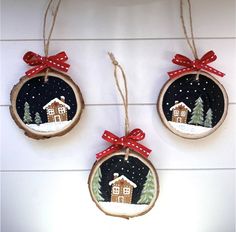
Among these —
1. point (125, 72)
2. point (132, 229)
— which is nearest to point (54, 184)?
point (132, 229)

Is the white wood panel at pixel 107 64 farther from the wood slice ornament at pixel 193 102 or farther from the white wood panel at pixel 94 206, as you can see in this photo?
the white wood panel at pixel 94 206

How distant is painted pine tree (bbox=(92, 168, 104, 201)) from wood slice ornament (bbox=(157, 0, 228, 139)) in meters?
0.21

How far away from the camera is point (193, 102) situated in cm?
80

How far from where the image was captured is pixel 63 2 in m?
0.83

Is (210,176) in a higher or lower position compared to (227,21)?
lower

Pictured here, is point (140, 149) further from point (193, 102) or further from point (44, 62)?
point (44, 62)

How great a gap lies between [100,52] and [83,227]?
1.54 feet

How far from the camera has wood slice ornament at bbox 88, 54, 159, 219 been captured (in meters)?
0.79

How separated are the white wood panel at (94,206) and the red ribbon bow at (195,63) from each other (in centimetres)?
→ 26

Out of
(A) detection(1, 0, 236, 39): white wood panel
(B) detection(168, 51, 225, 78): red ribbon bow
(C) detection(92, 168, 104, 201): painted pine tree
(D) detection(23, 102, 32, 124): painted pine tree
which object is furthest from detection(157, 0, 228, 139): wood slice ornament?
(D) detection(23, 102, 32, 124): painted pine tree

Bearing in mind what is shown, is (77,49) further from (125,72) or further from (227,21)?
(227,21)

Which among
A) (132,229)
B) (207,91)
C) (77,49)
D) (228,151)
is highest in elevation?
(77,49)

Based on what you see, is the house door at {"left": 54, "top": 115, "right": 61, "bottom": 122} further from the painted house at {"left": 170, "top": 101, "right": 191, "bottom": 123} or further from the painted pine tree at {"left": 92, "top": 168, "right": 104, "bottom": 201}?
the painted house at {"left": 170, "top": 101, "right": 191, "bottom": 123}

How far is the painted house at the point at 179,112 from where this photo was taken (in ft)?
2.63
